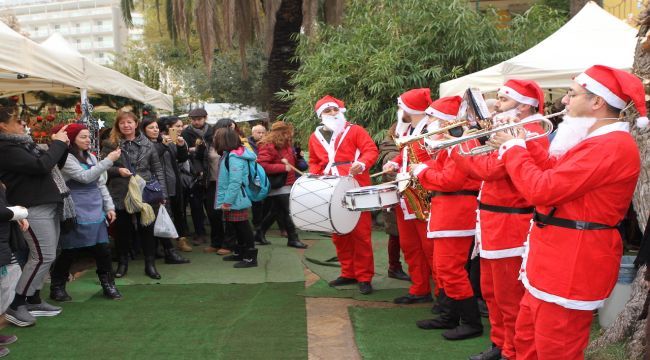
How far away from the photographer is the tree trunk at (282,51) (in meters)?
13.6

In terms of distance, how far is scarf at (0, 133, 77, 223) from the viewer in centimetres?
538

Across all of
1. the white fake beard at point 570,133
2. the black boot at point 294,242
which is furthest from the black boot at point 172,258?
the white fake beard at point 570,133

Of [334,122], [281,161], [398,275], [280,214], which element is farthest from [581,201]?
[280,214]

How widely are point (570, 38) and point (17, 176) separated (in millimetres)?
6464

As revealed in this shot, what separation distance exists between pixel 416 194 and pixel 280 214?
4562 mm

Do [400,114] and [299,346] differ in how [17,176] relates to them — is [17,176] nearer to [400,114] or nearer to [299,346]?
[299,346]

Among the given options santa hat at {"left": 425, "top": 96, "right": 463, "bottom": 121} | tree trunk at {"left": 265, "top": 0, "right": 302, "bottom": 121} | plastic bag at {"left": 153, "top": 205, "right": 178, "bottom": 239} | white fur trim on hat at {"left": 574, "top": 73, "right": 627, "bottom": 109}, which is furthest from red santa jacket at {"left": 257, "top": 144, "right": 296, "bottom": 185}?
white fur trim on hat at {"left": 574, "top": 73, "right": 627, "bottom": 109}

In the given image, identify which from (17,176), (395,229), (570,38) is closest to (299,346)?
(395,229)

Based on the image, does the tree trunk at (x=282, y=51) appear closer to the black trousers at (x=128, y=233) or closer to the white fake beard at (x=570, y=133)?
the black trousers at (x=128, y=233)

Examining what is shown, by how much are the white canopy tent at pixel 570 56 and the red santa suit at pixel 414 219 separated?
221 cm

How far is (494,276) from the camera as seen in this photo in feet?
13.5

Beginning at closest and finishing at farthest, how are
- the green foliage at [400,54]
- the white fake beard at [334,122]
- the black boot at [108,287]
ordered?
the black boot at [108,287], the white fake beard at [334,122], the green foliage at [400,54]

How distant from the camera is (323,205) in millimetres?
5844

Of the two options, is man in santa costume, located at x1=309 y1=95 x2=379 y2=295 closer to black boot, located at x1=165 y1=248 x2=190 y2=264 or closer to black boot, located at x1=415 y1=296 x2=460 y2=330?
black boot, located at x1=415 y1=296 x2=460 y2=330
